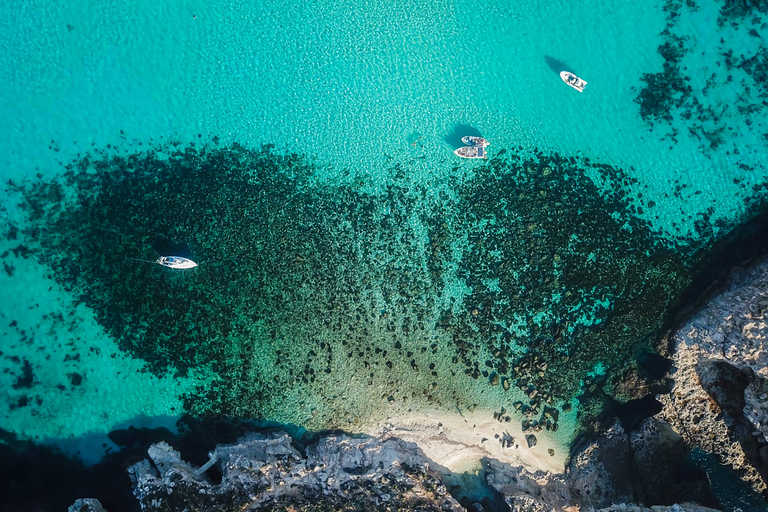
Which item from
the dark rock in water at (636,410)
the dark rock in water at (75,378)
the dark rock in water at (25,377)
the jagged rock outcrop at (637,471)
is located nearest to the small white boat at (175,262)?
the dark rock in water at (75,378)

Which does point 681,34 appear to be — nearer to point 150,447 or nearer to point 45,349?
point 150,447

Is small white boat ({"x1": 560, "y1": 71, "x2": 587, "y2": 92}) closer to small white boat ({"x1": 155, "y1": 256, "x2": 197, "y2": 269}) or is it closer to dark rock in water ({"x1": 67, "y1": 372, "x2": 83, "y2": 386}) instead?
small white boat ({"x1": 155, "y1": 256, "x2": 197, "y2": 269})

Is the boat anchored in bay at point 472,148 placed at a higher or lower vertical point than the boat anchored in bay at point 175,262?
higher

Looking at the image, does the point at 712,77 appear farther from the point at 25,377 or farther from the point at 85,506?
the point at 25,377

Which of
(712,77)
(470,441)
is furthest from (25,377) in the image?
(712,77)

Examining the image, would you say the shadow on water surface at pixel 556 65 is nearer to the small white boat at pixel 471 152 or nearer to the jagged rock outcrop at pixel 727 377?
the small white boat at pixel 471 152

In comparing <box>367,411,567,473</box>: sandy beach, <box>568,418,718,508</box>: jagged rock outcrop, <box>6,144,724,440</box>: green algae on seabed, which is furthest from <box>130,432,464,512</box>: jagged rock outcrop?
<box>568,418,718,508</box>: jagged rock outcrop
